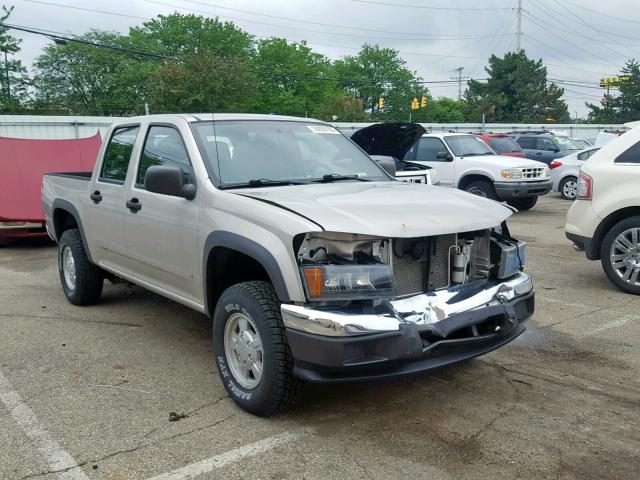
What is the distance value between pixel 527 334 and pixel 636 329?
1.00 meters

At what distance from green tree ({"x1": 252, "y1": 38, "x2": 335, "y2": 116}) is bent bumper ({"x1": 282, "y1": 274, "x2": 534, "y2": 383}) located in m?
65.7

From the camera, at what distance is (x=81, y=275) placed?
20.1 feet

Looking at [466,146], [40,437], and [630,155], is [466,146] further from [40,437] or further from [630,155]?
[40,437]

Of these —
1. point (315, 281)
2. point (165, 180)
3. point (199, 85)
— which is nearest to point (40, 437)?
point (165, 180)

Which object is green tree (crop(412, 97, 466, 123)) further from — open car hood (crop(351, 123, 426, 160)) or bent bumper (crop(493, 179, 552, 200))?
open car hood (crop(351, 123, 426, 160))

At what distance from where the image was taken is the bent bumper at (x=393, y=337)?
323cm

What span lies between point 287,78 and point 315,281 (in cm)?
7143

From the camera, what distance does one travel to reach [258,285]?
12.3 feet

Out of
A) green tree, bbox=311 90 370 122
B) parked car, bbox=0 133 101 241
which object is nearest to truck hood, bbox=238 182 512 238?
parked car, bbox=0 133 101 241

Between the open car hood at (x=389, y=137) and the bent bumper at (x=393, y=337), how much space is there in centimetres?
609

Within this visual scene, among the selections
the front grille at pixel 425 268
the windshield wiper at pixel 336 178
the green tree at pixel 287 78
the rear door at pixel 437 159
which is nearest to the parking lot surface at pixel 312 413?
the front grille at pixel 425 268

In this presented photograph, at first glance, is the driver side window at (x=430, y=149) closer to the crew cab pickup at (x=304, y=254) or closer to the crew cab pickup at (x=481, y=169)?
the crew cab pickup at (x=481, y=169)

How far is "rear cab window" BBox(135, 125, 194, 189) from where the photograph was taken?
4543 mm

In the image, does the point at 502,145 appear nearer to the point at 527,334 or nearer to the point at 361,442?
the point at 527,334
